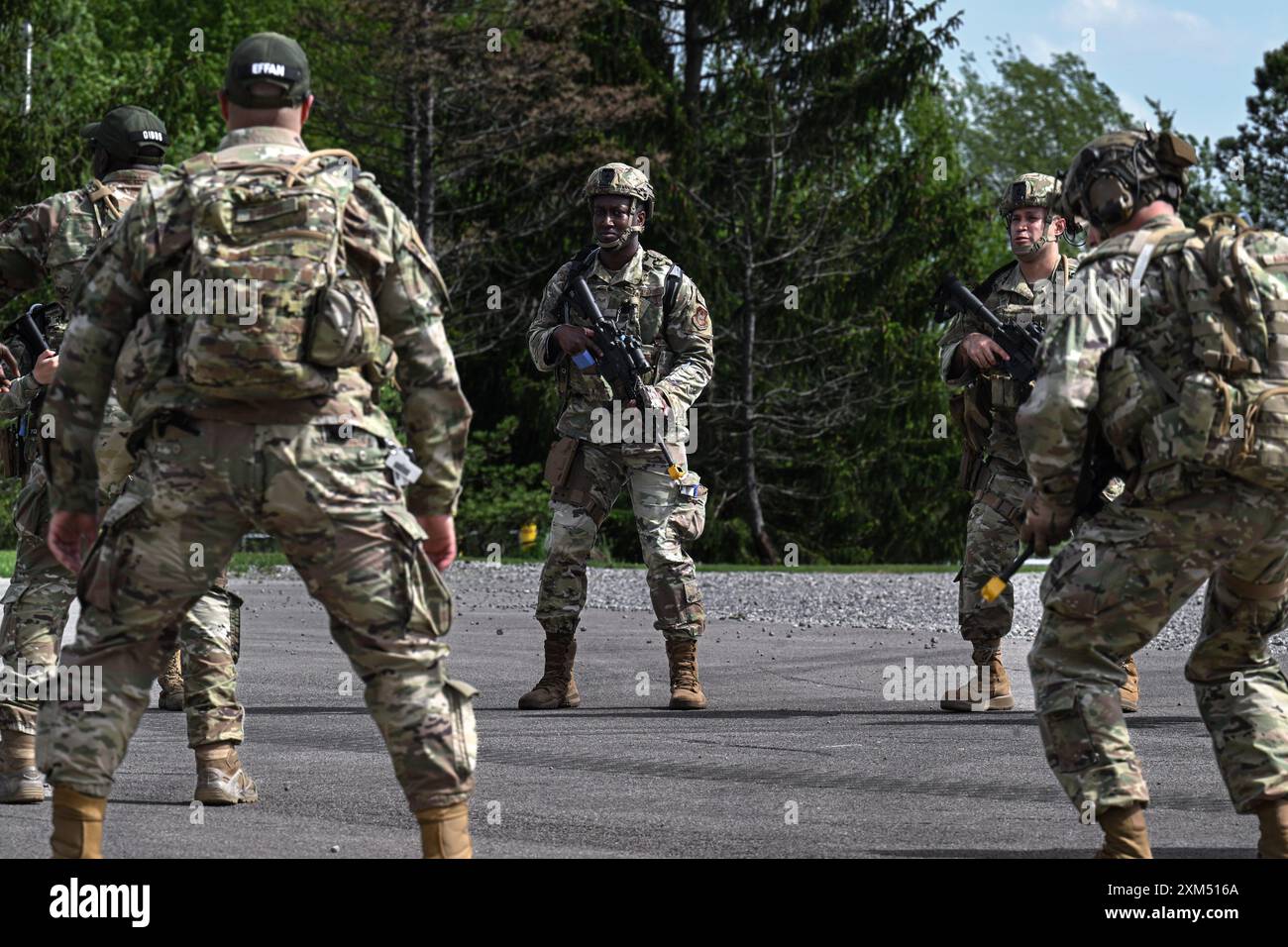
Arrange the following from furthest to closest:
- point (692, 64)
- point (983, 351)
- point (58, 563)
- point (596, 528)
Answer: point (692, 64) < point (596, 528) < point (983, 351) < point (58, 563)

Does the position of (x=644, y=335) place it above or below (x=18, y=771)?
above

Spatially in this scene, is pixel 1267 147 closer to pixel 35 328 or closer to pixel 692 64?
pixel 692 64

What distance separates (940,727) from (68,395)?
4.99 metres

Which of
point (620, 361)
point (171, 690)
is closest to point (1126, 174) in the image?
point (620, 361)

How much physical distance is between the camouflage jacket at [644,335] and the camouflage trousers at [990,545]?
150 centimetres

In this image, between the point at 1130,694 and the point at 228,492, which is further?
the point at 1130,694

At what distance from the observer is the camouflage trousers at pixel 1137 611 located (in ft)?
16.7

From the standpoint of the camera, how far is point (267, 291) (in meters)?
4.70

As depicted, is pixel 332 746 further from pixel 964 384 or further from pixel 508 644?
pixel 508 644

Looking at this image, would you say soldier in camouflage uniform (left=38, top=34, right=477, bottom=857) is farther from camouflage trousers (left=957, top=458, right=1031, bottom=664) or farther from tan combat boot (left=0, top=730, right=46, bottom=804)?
camouflage trousers (left=957, top=458, right=1031, bottom=664)

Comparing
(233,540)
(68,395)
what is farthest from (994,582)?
(68,395)

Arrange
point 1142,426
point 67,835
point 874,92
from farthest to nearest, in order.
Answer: point 874,92, point 1142,426, point 67,835

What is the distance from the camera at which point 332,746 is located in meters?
8.02

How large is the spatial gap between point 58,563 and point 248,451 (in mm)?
2094
